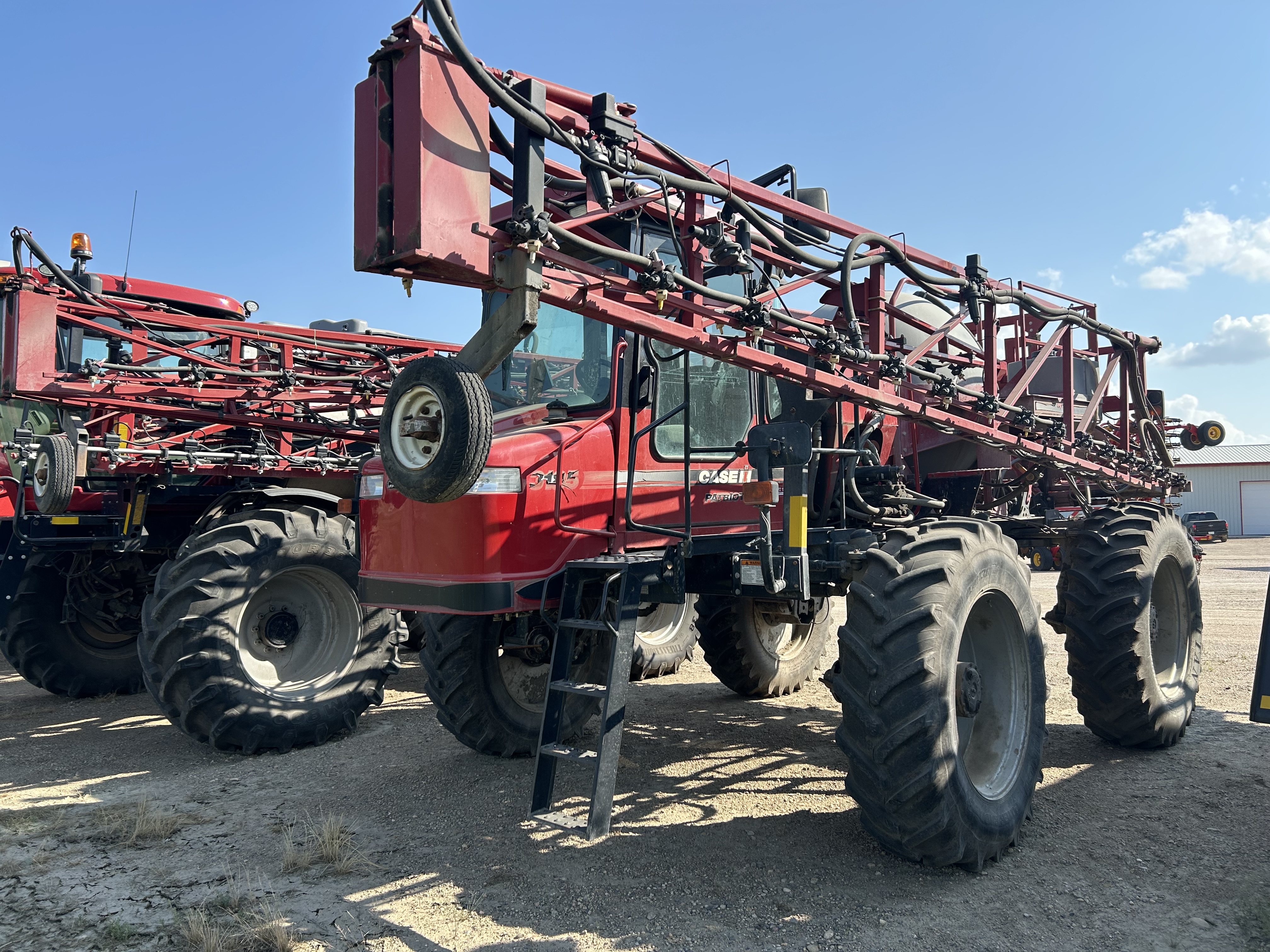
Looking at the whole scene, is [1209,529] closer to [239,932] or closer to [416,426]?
[416,426]

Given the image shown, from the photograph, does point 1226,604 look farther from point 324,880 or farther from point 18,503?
point 18,503

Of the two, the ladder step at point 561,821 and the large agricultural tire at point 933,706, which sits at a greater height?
the large agricultural tire at point 933,706

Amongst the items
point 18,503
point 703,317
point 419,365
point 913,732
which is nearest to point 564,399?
point 703,317

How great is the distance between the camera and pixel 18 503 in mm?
7535

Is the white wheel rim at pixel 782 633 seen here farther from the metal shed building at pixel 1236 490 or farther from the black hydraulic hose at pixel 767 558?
the metal shed building at pixel 1236 490

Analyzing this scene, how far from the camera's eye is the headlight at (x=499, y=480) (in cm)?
496

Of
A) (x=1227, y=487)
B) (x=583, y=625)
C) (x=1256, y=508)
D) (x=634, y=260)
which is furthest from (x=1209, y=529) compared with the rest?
(x=634, y=260)

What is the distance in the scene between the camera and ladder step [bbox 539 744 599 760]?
4141 mm

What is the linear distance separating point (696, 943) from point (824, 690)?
16.2 ft

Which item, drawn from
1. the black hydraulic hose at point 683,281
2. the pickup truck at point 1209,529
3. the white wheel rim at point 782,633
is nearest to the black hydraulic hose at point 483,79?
the black hydraulic hose at point 683,281

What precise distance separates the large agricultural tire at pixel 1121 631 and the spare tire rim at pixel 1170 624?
2 cm

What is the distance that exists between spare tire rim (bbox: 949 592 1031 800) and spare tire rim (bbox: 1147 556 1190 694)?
7.25 ft

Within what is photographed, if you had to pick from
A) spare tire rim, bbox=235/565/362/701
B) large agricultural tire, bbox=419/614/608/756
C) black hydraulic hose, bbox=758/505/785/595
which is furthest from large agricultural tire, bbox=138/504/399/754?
black hydraulic hose, bbox=758/505/785/595

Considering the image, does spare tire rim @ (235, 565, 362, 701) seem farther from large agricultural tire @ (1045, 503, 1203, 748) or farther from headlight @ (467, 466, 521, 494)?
large agricultural tire @ (1045, 503, 1203, 748)
